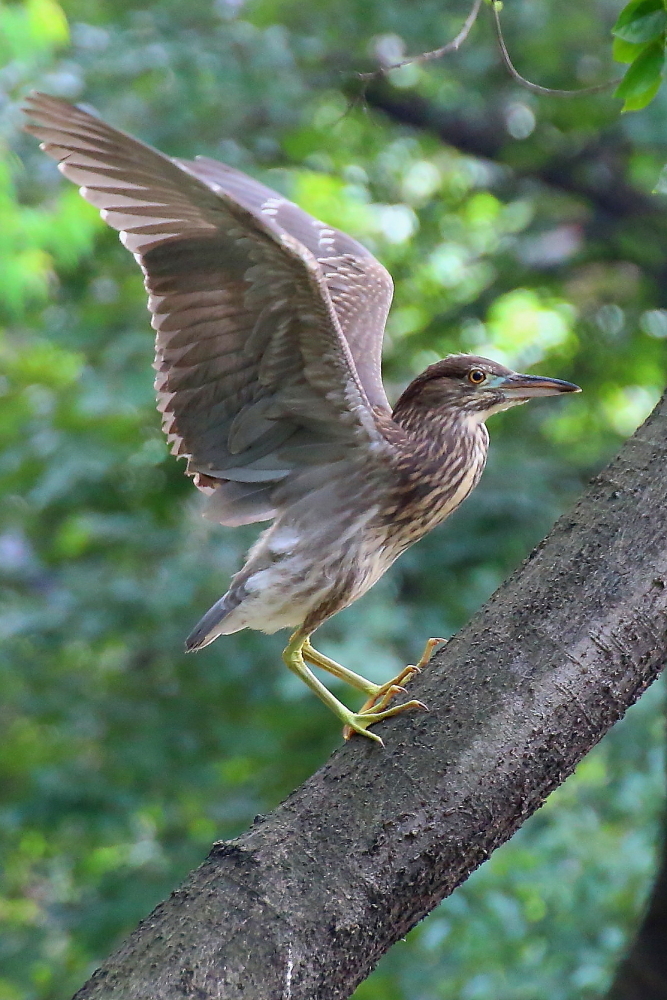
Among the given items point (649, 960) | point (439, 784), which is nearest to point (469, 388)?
point (439, 784)

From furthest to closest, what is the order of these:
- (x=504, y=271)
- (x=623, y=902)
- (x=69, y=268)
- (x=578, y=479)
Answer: (x=504, y=271), (x=69, y=268), (x=578, y=479), (x=623, y=902)

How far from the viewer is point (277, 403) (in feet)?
10.6

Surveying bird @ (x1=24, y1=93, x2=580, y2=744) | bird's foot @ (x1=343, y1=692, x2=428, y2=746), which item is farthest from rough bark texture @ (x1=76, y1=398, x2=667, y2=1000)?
bird @ (x1=24, y1=93, x2=580, y2=744)

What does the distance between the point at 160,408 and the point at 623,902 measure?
3190mm

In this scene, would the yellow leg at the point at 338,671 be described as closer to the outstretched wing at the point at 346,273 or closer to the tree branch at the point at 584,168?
the outstretched wing at the point at 346,273

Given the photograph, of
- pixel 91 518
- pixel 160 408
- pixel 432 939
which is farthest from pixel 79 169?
pixel 432 939

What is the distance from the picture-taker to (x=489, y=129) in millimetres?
6672

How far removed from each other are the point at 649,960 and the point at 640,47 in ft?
9.33

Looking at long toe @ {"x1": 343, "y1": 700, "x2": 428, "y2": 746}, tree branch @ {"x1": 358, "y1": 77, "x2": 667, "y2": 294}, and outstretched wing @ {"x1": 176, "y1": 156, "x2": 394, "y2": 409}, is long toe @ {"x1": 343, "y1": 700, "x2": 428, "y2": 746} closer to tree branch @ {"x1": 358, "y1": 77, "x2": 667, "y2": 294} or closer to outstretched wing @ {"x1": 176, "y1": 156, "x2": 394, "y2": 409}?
outstretched wing @ {"x1": 176, "y1": 156, "x2": 394, "y2": 409}

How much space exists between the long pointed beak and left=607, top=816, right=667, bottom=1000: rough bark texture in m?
1.62

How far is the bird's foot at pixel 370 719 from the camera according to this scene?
7.69ft

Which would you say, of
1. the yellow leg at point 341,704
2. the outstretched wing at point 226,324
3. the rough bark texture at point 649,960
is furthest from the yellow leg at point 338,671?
the rough bark texture at point 649,960

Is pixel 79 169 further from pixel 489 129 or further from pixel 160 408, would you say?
pixel 489 129

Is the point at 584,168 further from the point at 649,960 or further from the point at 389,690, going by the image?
the point at 389,690
